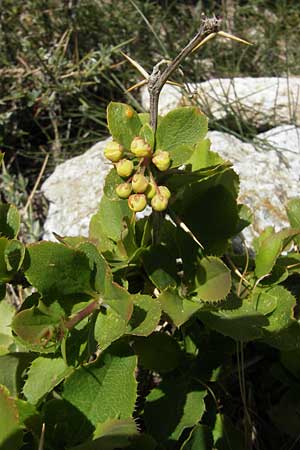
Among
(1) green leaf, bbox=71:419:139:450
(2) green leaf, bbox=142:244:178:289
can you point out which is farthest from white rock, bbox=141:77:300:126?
(1) green leaf, bbox=71:419:139:450

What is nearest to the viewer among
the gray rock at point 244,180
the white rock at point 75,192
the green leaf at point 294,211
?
the green leaf at point 294,211

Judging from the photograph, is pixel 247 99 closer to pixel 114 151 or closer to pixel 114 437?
pixel 114 151

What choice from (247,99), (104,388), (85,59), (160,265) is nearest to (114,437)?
(104,388)

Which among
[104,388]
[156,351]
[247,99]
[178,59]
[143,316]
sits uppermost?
[178,59]

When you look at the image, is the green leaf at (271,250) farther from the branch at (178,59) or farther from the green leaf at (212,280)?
the branch at (178,59)

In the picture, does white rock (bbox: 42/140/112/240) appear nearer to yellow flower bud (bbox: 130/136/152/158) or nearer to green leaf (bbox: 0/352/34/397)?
green leaf (bbox: 0/352/34/397)

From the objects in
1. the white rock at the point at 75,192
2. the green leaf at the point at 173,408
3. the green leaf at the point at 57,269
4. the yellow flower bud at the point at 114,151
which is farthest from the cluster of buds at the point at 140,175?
the white rock at the point at 75,192
